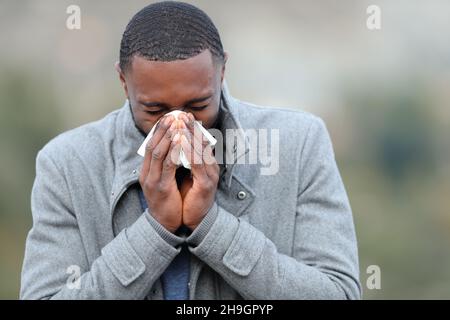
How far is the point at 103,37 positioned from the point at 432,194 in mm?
1988

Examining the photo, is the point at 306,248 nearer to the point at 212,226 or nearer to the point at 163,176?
the point at 212,226

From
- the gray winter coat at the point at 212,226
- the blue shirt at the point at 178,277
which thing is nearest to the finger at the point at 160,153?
the gray winter coat at the point at 212,226

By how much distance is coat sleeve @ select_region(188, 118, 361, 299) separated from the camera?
6.88 ft

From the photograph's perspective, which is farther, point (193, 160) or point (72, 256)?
point (72, 256)

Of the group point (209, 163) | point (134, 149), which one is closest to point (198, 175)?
point (209, 163)

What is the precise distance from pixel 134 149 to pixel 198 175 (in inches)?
11.0

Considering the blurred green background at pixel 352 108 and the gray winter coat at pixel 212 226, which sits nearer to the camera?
the gray winter coat at pixel 212 226

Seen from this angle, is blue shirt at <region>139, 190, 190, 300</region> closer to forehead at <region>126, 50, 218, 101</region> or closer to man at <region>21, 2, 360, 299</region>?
man at <region>21, 2, 360, 299</region>

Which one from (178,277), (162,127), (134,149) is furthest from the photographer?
(134,149)

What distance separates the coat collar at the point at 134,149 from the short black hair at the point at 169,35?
0.49 ft

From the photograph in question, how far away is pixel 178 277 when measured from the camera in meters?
2.19

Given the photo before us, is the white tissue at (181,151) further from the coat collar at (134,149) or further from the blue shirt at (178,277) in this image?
the blue shirt at (178,277)

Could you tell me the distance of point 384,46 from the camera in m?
4.89

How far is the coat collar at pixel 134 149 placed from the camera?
7.36 ft
